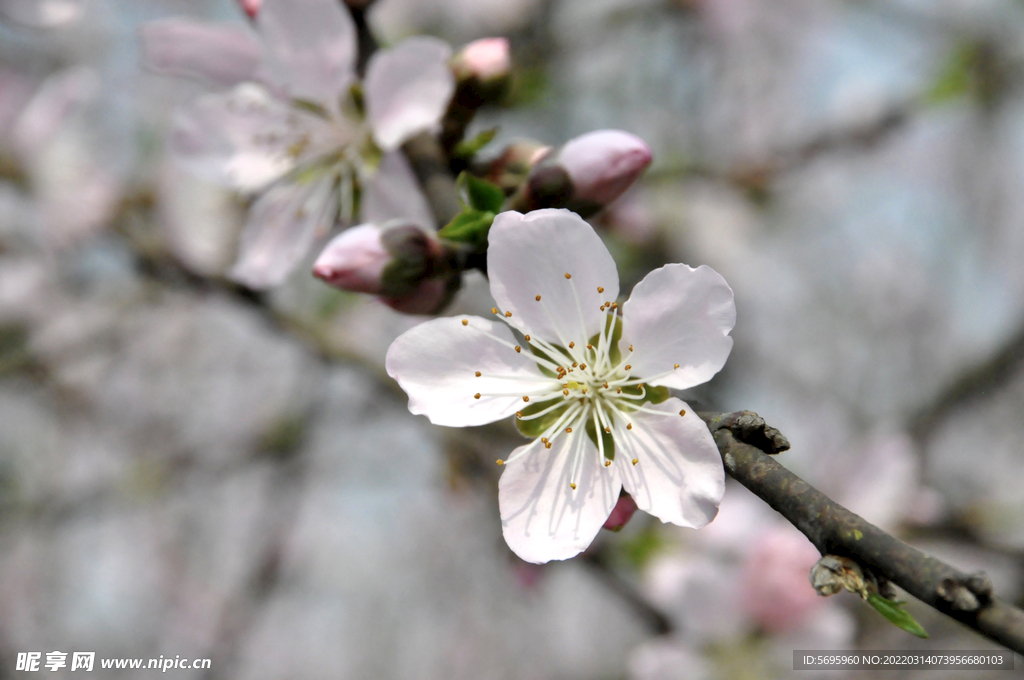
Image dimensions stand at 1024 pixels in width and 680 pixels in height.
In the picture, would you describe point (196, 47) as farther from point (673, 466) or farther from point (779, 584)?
point (779, 584)

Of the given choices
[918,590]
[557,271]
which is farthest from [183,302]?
[918,590]

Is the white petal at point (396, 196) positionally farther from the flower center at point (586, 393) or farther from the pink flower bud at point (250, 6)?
the pink flower bud at point (250, 6)

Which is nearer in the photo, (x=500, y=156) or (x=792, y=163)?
(x=500, y=156)

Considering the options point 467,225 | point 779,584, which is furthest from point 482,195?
point 779,584

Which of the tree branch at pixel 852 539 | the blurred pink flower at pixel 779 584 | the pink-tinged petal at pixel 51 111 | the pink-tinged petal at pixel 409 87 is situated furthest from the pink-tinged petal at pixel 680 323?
the pink-tinged petal at pixel 51 111

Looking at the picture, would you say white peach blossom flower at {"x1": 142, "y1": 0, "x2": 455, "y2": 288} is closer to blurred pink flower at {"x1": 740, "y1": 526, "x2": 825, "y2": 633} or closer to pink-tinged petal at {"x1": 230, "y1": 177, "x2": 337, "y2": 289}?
pink-tinged petal at {"x1": 230, "y1": 177, "x2": 337, "y2": 289}

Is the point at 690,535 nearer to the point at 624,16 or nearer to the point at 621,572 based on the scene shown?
the point at 621,572

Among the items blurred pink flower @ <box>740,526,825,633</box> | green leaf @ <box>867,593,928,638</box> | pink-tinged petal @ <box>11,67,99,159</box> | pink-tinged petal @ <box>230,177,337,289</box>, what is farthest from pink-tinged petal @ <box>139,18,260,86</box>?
blurred pink flower @ <box>740,526,825,633</box>
